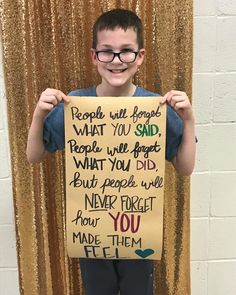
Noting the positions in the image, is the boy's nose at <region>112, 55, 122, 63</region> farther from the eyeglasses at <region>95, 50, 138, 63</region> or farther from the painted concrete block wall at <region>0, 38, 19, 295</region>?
the painted concrete block wall at <region>0, 38, 19, 295</region>

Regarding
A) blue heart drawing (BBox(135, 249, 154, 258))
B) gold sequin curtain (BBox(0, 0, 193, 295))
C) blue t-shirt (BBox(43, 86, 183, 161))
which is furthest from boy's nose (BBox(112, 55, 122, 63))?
blue heart drawing (BBox(135, 249, 154, 258))

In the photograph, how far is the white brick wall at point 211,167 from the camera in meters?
1.35

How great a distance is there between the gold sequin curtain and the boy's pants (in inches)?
8.8

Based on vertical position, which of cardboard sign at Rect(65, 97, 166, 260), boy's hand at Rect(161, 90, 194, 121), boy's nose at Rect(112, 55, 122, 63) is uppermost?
boy's nose at Rect(112, 55, 122, 63)

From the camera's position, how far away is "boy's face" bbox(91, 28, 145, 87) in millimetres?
1072

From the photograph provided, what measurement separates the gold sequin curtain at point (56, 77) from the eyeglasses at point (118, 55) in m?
0.24

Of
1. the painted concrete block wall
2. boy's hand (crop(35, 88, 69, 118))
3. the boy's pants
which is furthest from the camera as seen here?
the painted concrete block wall

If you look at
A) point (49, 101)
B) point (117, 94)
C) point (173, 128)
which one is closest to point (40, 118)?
point (49, 101)

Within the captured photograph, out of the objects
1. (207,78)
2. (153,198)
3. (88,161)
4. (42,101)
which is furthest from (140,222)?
(207,78)

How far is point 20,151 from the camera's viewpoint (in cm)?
140

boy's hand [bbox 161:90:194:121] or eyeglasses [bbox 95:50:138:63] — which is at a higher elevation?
eyeglasses [bbox 95:50:138:63]

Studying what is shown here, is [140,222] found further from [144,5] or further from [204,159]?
[144,5]

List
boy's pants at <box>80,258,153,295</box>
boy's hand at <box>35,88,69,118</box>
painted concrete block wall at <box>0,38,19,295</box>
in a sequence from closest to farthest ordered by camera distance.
→ boy's hand at <box>35,88,69,118</box> < boy's pants at <box>80,258,153,295</box> < painted concrete block wall at <box>0,38,19,295</box>

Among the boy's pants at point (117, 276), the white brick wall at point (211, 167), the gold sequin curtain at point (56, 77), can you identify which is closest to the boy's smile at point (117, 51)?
the gold sequin curtain at point (56, 77)
